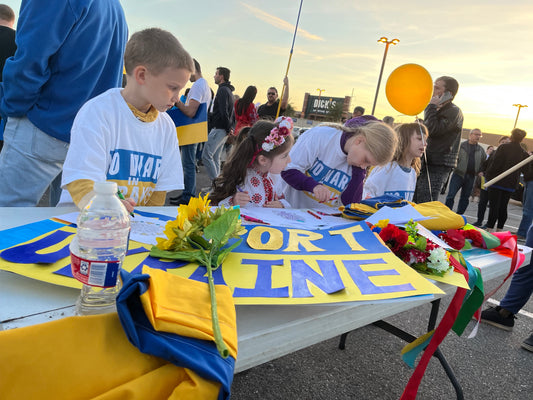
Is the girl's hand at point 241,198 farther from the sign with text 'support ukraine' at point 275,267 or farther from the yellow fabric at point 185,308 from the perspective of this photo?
the yellow fabric at point 185,308

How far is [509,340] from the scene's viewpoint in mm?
2471

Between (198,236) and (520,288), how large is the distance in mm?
2583

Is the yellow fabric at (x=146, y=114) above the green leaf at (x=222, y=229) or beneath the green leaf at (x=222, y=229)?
above

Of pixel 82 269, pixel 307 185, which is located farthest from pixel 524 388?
pixel 82 269

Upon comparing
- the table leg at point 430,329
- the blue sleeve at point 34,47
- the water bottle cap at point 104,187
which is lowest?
the table leg at point 430,329

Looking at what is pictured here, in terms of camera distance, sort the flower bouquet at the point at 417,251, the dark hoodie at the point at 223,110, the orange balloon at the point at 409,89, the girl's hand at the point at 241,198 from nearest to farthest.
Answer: the flower bouquet at the point at 417,251, the girl's hand at the point at 241,198, the orange balloon at the point at 409,89, the dark hoodie at the point at 223,110

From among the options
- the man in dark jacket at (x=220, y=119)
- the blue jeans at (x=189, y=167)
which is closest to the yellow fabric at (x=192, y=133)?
the blue jeans at (x=189, y=167)

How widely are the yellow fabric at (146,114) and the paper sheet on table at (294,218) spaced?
55 centimetres

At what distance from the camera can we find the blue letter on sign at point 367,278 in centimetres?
85

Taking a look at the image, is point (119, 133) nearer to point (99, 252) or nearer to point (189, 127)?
point (99, 252)

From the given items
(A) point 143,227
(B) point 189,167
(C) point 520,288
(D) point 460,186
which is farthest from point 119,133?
(D) point 460,186

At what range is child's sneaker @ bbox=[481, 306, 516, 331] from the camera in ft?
8.51

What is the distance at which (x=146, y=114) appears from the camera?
146 cm

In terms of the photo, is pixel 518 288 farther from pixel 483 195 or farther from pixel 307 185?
pixel 483 195
